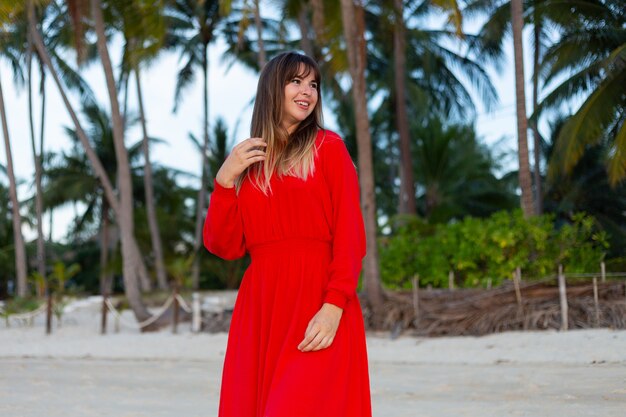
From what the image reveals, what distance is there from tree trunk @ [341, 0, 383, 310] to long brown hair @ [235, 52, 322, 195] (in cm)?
892

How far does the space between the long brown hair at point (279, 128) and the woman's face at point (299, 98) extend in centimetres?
1

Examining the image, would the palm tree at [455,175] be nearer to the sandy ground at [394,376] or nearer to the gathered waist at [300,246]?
the sandy ground at [394,376]

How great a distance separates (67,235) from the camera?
1272 inches

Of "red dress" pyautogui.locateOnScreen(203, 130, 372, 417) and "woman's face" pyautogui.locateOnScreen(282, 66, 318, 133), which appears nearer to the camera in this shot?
"red dress" pyautogui.locateOnScreen(203, 130, 372, 417)

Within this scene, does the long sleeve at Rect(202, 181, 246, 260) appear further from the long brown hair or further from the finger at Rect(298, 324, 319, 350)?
the finger at Rect(298, 324, 319, 350)

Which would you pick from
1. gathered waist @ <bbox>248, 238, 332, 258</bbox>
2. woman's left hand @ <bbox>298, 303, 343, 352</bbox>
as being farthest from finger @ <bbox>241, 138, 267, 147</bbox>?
woman's left hand @ <bbox>298, 303, 343, 352</bbox>

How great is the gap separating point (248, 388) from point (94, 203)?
2511 centimetres

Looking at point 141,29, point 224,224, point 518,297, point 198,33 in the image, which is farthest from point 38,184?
point 224,224

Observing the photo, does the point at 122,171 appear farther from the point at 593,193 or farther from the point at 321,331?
the point at 593,193

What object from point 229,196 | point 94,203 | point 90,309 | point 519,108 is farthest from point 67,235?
point 229,196

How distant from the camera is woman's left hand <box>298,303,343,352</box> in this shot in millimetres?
2230

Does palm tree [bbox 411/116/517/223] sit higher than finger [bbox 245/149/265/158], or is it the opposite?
palm tree [bbox 411/116/517/223]

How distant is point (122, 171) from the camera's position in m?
14.2

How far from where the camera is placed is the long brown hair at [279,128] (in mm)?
2420
